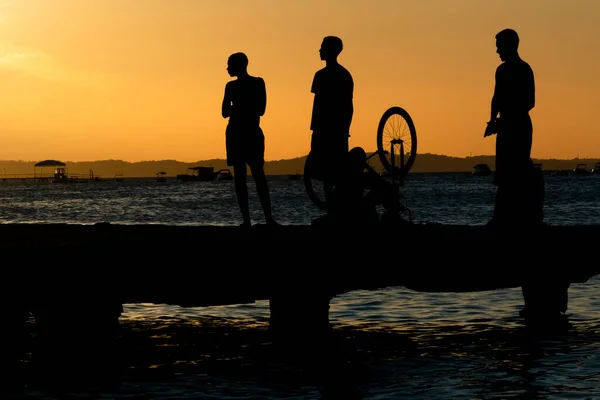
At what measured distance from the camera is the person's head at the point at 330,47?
1420cm

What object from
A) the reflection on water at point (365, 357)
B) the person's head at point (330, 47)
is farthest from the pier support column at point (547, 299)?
the person's head at point (330, 47)

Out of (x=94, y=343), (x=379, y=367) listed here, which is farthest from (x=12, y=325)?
(x=379, y=367)

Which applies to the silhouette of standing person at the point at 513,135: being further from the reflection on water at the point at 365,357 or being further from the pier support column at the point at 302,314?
the pier support column at the point at 302,314

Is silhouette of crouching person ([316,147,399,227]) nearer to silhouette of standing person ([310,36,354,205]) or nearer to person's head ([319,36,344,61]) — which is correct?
silhouette of standing person ([310,36,354,205])

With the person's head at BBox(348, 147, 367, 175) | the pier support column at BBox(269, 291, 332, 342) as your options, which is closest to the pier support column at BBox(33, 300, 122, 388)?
the pier support column at BBox(269, 291, 332, 342)

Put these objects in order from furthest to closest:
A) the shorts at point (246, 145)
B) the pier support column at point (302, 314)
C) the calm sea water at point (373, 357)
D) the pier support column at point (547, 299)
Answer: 1. the pier support column at point (547, 299)
2. the shorts at point (246, 145)
3. the pier support column at point (302, 314)
4. the calm sea water at point (373, 357)

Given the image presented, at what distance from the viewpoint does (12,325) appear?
12867mm

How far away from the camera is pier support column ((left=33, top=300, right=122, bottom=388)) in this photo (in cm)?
1262

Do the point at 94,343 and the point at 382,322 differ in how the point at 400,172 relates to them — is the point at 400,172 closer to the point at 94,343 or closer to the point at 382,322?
the point at 382,322

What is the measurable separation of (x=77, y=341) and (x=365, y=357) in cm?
399

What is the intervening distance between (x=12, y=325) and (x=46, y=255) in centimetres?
140

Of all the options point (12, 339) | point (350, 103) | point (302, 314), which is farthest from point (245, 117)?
point (12, 339)

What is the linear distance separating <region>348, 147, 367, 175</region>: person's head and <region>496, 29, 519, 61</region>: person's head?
254 cm

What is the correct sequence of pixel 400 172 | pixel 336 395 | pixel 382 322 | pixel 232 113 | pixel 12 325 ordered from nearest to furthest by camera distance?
pixel 336 395, pixel 12 325, pixel 232 113, pixel 400 172, pixel 382 322
